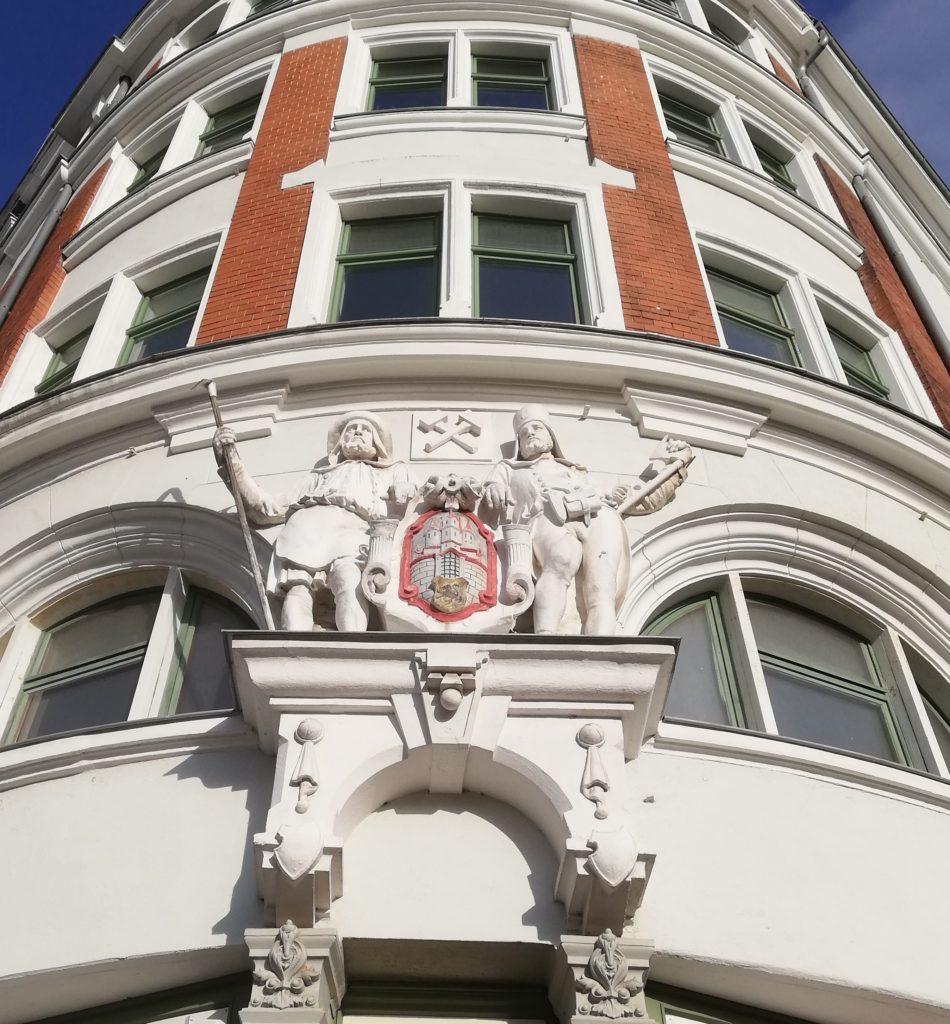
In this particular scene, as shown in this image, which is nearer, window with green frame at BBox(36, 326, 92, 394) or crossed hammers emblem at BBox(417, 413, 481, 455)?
crossed hammers emblem at BBox(417, 413, 481, 455)

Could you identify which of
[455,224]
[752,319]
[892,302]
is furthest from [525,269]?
[892,302]

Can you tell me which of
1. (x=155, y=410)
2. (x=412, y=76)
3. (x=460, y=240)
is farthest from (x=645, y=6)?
(x=155, y=410)

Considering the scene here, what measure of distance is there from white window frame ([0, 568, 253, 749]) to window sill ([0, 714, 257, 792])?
11 cm

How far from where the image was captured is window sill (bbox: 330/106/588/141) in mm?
13695

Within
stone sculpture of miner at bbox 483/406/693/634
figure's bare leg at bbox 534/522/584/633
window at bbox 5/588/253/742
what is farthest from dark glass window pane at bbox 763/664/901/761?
window at bbox 5/588/253/742

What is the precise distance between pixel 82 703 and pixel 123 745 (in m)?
1.39

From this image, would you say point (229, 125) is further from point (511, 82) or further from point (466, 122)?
point (466, 122)

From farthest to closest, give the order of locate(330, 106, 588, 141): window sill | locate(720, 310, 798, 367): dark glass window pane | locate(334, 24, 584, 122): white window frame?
1. locate(334, 24, 584, 122): white window frame
2. locate(330, 106, 588, 141): window sill
3. locate(720, 310, 798, 367): dark glass window pane

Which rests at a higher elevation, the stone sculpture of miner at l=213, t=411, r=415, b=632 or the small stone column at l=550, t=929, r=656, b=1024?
the stone sculpture of miner at l=213, t=411, r=415, b=632

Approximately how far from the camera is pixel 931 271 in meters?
17.4

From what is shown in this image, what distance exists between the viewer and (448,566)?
306 inches

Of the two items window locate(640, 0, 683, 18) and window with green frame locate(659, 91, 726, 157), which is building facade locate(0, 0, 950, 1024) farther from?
window locate(640, 0, 683, 18)

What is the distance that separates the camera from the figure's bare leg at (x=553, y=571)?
774cm

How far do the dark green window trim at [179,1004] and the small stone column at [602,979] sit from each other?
1668 mm
